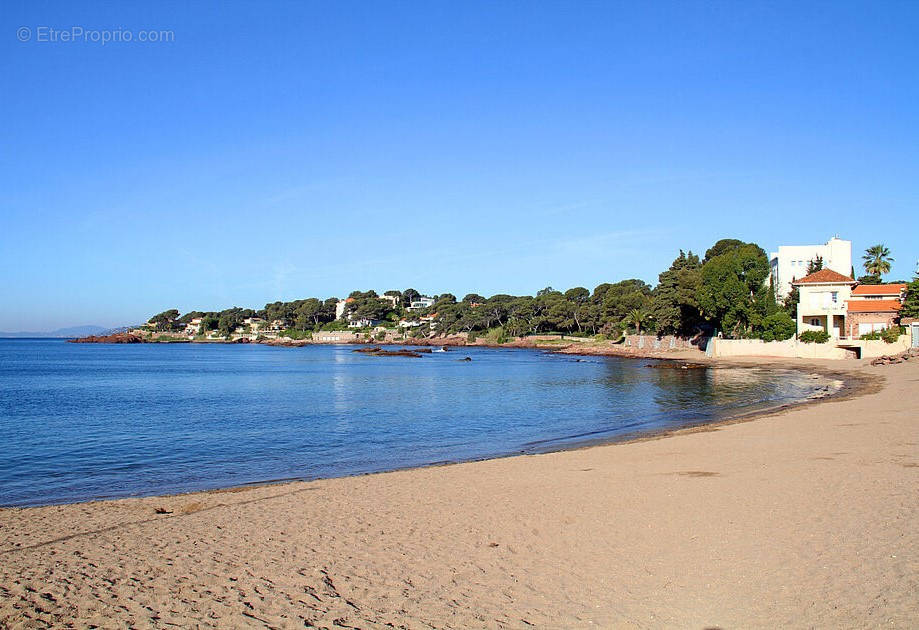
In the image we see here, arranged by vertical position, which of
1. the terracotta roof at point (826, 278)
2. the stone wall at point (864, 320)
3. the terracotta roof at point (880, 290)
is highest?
the terracotta roof at point (826, 278)

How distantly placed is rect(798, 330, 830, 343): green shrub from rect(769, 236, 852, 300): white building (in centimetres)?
1581

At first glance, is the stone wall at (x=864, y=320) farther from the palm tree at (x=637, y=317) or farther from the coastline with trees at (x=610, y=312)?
the palm tree at (x=637, y=317)

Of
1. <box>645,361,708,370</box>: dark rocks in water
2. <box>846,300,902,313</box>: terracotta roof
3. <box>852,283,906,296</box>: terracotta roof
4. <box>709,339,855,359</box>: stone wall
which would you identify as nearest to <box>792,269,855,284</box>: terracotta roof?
<box>852,283,906,296</box>: terracotta roof

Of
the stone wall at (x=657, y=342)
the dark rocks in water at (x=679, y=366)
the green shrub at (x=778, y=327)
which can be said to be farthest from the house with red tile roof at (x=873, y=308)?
the stone wall at (x=657, y=342)

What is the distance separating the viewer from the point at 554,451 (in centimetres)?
1844

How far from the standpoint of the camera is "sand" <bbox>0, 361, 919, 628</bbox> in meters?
6.32

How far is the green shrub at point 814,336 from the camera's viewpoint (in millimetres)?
55344

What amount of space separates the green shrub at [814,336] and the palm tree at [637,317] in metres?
35.5

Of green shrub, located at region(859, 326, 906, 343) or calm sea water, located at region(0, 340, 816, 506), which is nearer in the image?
calm sea water, located at region(0, 340, 816, 506)

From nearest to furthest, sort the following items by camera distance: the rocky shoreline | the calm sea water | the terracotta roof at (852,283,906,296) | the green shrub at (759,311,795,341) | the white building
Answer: the calm sea water
the terracotta roof at (852,283,906,296)
the green shrub at (759,311,795,341)
the white building
the rocky shoreline

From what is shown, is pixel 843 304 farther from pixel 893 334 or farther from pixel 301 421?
pixel 301 421

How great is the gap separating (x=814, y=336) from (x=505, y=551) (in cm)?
5649

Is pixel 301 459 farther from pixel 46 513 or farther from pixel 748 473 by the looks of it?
pixel 748 473

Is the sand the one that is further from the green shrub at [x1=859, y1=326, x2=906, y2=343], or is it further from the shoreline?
the green shrub at [x1=859, y1=326, x2=906, y2=343]
